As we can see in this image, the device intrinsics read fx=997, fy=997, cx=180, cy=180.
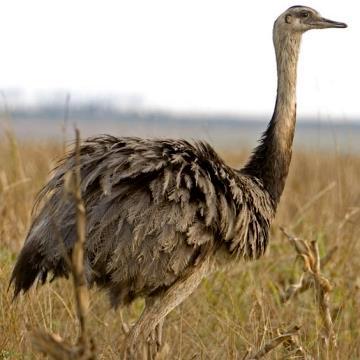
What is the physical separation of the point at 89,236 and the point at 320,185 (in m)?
6.58

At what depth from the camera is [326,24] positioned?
5.25m

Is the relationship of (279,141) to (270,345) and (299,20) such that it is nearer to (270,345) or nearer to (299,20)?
(299,20)

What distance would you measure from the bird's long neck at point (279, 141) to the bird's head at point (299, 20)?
0.17 meters

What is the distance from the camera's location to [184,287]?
3932mm

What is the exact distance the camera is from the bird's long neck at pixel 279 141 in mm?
4582

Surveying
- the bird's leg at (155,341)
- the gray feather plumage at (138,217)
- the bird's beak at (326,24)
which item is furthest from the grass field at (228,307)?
the bird's beak at (326,24)

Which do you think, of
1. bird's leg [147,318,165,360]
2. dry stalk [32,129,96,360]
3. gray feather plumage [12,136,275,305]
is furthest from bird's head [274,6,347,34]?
dry stalk [32,129,96,360]

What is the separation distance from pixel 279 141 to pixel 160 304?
112 cm

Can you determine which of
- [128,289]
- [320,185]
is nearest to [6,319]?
[128,289]

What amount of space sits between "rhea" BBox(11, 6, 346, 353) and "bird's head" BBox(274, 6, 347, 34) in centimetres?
110

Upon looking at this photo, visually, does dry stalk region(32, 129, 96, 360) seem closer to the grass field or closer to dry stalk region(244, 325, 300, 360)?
the grass field

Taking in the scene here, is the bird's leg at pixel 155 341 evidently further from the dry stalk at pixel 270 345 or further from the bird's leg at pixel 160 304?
the dry stalk at pixel 270 345

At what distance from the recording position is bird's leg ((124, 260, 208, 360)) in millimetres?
3867

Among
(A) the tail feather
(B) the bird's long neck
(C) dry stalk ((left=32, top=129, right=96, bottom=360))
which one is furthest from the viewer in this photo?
(B) the bird's long neck
